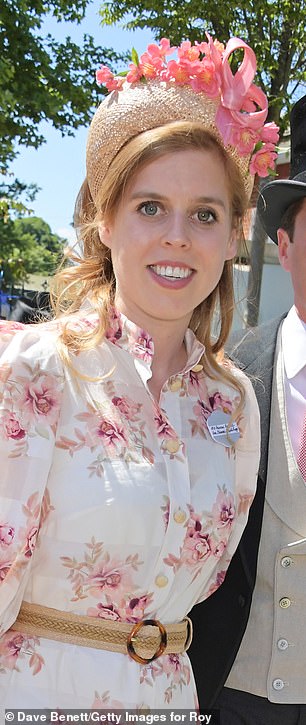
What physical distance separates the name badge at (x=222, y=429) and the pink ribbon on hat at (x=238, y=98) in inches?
24.3

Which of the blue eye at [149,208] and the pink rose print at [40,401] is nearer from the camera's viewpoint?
the pink rose print at [40,401]

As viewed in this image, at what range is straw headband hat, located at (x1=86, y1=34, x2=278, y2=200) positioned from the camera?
1745 mm

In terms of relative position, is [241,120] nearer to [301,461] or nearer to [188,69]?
[188,69]

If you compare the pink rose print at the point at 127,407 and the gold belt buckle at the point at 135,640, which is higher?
the pink rose print at the point at 127,407

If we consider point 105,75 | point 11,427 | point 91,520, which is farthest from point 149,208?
point 91,520

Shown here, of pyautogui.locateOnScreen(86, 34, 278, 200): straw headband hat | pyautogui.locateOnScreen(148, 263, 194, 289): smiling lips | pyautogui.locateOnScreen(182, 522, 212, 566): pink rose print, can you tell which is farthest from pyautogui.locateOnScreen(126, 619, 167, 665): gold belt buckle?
pyautogui.locateOnScreen(86, 34, 278, 200): straw headband hat

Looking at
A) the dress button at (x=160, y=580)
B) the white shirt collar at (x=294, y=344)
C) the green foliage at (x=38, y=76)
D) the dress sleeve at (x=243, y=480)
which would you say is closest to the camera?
the dress button at (x=160, y=580)

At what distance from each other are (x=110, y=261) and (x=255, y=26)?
6.22 metres

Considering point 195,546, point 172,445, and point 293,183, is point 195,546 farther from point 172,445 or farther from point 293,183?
point 293,183

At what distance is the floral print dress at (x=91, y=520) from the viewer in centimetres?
150

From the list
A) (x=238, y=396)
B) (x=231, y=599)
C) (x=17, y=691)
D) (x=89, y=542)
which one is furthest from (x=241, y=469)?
(x=17, y=691)

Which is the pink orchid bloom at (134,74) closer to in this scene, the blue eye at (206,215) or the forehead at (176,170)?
the forehead at (176,170)

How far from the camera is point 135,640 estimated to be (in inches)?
62.2

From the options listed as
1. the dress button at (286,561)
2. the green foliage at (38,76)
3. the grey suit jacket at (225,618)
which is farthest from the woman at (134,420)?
the green foliage at (38,76)
